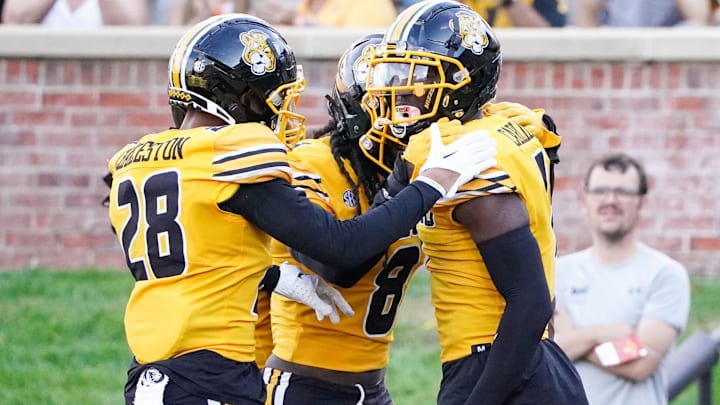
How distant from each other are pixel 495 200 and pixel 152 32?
5260 mm

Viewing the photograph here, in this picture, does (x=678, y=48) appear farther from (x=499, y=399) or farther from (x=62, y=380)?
(x=499, y=399)

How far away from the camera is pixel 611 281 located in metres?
5.95

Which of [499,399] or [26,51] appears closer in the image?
[499,399]

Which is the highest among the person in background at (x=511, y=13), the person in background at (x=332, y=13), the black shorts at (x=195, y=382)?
the person in background at (x=511, y=13)

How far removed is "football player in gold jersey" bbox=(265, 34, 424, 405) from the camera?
13.3ft

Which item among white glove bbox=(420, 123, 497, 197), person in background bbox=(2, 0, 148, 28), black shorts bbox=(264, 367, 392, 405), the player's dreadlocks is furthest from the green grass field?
white glove bbox=(420, 123, 497, 197)

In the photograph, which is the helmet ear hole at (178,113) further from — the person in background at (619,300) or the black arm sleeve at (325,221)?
the person in background at (619,300)

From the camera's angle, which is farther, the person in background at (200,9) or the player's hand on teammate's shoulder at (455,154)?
the person in background at (200,9)

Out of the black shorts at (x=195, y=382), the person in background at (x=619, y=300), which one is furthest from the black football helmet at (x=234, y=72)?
the person in background at (x=619, y=300)

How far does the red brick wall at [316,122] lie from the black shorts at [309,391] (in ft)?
14.3

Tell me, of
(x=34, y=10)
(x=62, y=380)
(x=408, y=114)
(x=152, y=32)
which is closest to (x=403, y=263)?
(x=408, y=114)

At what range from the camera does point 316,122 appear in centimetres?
837

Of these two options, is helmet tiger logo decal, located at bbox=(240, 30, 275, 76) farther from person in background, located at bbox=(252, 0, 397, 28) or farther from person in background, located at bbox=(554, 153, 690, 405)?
person in background, located at bbox=(252, 0, 397, 28)

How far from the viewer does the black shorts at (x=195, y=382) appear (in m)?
3.52
